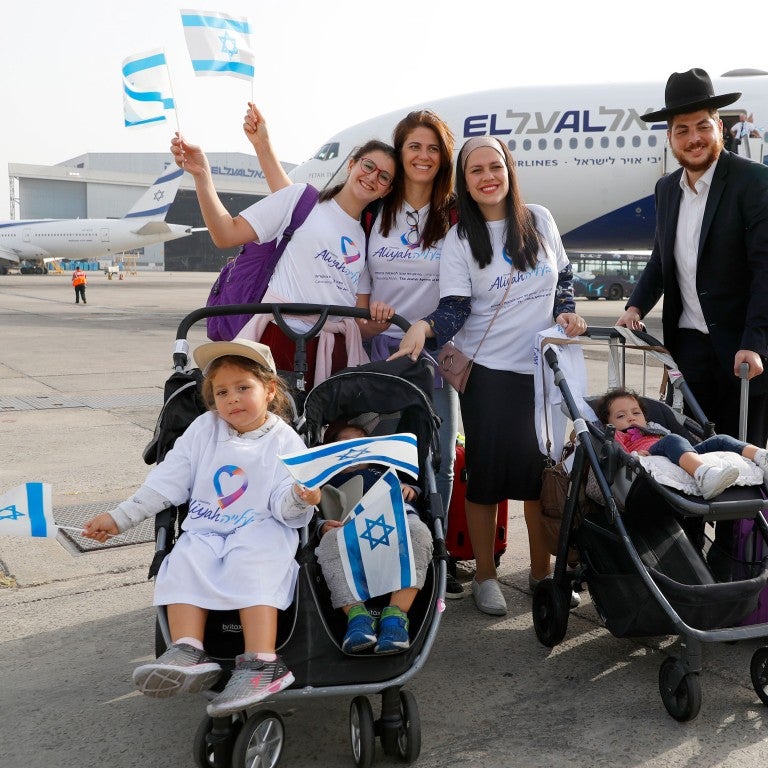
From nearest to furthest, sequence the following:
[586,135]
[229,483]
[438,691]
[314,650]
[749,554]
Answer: [314,650] → [229,483] → [438,691] → [749,554] → [586,135]

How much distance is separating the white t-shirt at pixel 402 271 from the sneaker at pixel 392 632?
4.88ft

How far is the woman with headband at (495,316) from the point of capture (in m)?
3.48

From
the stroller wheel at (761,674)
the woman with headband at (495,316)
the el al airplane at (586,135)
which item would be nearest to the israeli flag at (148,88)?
the woman with headband at (495,316)

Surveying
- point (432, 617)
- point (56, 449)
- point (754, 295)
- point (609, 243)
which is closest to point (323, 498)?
point (432, 617)

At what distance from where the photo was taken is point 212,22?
387 centimetres

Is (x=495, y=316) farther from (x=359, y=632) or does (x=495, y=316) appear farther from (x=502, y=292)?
(x=359, y=632)

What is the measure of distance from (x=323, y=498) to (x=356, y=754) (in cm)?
96

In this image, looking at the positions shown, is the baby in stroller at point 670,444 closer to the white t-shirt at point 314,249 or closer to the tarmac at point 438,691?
the tarmac at point 438,691

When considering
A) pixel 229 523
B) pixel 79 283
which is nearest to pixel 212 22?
pixel 229 523

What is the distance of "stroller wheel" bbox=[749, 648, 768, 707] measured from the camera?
279 centimetres

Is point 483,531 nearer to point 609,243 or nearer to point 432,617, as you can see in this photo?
point 432,617

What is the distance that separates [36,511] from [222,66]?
2.29 meters

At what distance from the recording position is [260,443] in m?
2.84

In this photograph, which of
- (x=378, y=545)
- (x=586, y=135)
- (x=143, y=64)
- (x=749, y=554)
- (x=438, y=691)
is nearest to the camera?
(x=378, y=545)
